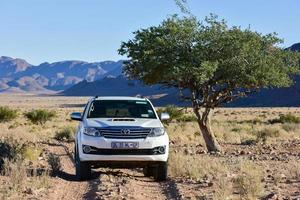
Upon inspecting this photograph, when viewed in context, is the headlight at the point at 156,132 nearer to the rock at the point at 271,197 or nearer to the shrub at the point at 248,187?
the shrub at the point at 248,187

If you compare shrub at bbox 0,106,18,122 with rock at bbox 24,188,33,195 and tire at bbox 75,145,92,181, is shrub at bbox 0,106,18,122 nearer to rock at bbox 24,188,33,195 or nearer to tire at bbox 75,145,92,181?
tire at bbox 75,145,92,181

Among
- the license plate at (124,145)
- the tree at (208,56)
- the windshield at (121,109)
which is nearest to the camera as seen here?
the license plate at (124,145)

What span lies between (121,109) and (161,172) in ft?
6.89

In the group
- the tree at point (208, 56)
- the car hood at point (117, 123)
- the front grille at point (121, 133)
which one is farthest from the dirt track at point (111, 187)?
the tree at point (208, 56)

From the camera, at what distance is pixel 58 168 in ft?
51.2

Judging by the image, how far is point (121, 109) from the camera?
15.0 meters

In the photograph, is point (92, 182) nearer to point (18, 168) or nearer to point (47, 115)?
point (18, 168)

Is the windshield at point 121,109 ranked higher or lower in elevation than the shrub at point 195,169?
higher

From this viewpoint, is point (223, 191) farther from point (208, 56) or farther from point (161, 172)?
point (208, 56)

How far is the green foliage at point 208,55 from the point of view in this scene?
69.0 ft

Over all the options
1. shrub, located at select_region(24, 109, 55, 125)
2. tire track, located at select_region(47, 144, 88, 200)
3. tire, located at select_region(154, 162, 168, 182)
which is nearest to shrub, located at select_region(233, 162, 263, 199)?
tire, located at select_region(154, 162, 168, 182)

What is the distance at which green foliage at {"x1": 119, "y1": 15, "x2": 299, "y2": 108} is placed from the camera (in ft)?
69.0

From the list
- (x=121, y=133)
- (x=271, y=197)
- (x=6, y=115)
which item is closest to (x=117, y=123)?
(x=121, y=133)

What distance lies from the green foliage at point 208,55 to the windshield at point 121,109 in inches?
216
